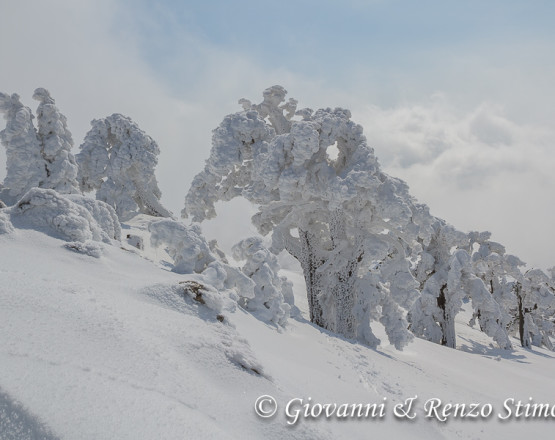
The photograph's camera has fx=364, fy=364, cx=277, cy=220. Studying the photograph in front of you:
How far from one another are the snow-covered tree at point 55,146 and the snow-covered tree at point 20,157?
0.35m

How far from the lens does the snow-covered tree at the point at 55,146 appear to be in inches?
591

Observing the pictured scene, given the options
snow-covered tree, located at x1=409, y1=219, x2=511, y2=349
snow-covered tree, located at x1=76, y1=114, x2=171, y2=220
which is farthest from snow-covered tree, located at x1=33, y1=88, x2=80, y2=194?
A: snow-covered tree, located at x1=409, y1=219, x2=511, y2=349

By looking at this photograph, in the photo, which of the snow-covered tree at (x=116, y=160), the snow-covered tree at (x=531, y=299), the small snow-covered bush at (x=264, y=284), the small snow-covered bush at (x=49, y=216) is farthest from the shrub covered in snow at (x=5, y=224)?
the snow-covered tree at (x=531, y=299)

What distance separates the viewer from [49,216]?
563 centimetres

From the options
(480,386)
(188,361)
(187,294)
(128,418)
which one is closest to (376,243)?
(480,386)

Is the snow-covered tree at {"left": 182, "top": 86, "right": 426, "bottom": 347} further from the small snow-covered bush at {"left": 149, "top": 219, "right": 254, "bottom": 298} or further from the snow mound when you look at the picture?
the snow mound

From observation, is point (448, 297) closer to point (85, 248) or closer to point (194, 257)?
point (194, 257)

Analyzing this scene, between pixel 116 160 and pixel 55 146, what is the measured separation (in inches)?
143

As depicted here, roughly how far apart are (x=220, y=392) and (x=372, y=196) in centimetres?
839

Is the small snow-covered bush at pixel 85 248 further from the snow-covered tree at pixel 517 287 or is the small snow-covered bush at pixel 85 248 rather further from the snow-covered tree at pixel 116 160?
the snow-covered tree at pixel 517 287

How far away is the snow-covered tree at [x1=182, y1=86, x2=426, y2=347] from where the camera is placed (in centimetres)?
1045

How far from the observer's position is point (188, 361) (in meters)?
3.03

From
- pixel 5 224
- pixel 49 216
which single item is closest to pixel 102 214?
pixel 49 216

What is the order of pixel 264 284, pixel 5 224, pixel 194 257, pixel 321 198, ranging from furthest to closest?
pixel 321 198
pixel 264 284
pixel 194 257
pixel 5 224
